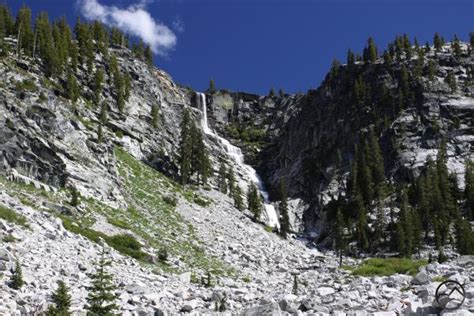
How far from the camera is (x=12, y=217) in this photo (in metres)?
28.9

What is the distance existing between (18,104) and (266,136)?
137 meters

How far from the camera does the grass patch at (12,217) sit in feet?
93.5

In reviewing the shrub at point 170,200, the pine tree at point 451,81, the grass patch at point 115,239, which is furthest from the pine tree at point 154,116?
the pine tree at point 451,81

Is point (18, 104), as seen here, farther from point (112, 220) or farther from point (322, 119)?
point (322, 119)

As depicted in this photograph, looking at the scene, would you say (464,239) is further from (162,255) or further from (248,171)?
(248,171)

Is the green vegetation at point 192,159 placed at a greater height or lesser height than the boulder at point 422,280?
greater

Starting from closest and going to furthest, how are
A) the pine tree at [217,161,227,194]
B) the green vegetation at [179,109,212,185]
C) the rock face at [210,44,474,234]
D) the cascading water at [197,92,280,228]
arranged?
the green vegetation at [179,109,212,185] < the pine tree at [217,161,227,194] < the cascading water at [197,92,280,228] < the rock face at [210,44,474,234]

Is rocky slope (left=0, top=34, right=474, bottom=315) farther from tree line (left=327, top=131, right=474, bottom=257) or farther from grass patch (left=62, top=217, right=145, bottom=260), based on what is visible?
tree line (left=327, top=131, right=474, bottom=257)

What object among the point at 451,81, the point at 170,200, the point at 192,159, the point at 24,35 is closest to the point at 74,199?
the point at 170,200

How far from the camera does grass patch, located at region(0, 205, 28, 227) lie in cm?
2849

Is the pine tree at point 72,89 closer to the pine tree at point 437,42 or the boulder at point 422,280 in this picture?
the boulder at point 422,280

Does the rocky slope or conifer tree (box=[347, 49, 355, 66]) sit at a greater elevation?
conifer tree (box=[347, 49, 355, 66])

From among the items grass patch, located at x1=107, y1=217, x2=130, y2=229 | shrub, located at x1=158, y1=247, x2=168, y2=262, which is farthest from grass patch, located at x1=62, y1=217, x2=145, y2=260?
grass patch, located at x1=107, y1=217, x2=130, y2=229

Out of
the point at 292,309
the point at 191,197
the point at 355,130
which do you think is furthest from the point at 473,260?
the point at 355,130
